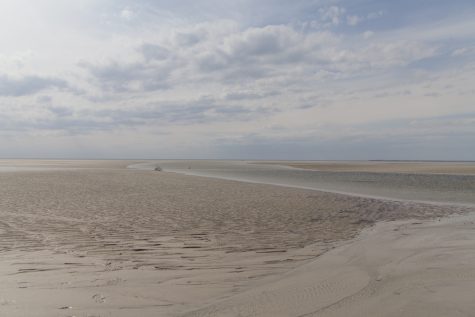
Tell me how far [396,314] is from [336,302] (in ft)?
2.55

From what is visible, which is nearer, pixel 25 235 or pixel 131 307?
pixel 131 307

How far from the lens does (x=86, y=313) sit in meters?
4.80

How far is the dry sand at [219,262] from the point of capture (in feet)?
16.9

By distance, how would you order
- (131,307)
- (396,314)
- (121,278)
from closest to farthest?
(396,314) < (131,307) < (121,278)

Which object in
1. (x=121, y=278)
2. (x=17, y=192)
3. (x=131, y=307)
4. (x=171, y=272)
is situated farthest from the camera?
(x=17, y=192)

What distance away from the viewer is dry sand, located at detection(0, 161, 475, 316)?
5156 millimetres

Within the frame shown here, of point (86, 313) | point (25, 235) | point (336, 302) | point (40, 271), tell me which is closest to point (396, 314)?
point (336, 302)

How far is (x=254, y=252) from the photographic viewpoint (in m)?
8.37

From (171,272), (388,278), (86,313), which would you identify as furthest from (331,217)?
(86,313)

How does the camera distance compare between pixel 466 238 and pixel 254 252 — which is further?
pixel 466 238

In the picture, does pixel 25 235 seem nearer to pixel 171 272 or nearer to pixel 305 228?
pixel 171 272

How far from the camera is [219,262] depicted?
24.6 ft

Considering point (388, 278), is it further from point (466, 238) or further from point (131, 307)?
point (466, 238)

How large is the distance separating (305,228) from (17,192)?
52.2 feet
